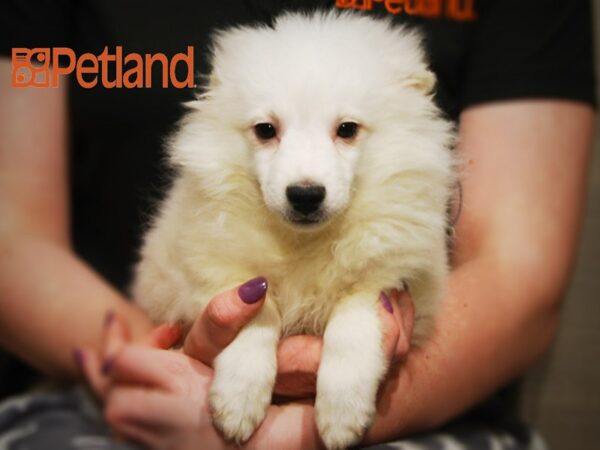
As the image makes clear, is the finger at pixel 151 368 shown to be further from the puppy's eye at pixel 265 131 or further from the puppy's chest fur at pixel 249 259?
the puppy's eye at pixel 265 131

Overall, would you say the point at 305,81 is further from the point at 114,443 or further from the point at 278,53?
the point at 114,443

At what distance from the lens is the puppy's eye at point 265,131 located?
0.49 meters

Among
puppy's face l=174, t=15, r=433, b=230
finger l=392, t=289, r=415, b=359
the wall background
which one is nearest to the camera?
puppy's face l=174, t=15, r=433, b=230

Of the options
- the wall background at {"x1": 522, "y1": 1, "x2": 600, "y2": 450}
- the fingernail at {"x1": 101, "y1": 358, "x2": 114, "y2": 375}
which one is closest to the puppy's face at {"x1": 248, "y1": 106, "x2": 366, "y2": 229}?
the fingernail at {"x1": 101, "y1": 358, "x2": 114, "y2": 375}

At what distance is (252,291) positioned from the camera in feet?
1.72

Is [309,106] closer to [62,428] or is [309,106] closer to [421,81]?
[421,81]

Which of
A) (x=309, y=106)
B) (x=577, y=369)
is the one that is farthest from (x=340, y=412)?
(x=577, y=369)

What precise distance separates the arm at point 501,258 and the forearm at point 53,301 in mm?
281

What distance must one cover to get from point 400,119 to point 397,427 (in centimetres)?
31

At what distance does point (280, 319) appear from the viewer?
0.56 m

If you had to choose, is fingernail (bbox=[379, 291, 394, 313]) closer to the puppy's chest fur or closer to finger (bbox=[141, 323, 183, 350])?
the puppy's chest fur

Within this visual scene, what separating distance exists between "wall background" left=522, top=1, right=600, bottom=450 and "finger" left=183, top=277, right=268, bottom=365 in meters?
0.41

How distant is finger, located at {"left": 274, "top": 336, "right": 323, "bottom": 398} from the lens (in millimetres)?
549

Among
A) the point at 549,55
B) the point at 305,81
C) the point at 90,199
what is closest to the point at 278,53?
the point at 305,81
